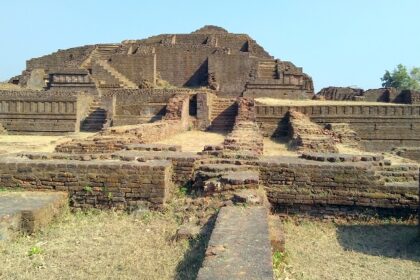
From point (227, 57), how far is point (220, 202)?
57.7 feet

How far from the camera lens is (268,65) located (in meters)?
23.0

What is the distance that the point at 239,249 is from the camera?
386 cm

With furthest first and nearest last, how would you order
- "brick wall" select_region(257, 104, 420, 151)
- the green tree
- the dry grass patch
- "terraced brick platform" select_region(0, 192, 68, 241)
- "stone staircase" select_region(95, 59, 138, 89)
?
1. the green tree
2. "stone staircase" select_region(95, 59, 138, 89)
3. "brick wall" select_region(257, 104, 420, 151)
4. "terraced brick platform" select_region(0, 192, 68, 241)
5. the dry grass patch

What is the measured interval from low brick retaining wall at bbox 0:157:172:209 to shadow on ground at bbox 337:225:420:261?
2275 millimetres

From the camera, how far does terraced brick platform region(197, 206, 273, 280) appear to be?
340cm

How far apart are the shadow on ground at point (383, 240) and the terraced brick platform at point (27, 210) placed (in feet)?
10.9

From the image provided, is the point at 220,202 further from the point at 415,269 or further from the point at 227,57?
the point at 227,57

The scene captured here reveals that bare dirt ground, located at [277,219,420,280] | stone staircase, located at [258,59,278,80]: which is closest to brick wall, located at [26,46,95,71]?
stone staircase, located at [258,59,278,80]

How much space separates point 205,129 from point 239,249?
1216 centimetres

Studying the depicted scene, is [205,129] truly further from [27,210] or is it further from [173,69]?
[27,210]

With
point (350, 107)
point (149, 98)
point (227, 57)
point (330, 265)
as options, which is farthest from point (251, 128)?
point (227, 57)

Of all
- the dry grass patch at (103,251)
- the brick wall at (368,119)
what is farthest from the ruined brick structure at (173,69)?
the dry grass patch at (103,251)

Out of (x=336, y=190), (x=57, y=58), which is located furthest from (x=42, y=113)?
(x=336, y=190)

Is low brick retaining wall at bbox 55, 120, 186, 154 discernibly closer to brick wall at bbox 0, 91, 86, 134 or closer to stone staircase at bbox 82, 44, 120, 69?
brick wall at bbox 0, 91, 86, 134
